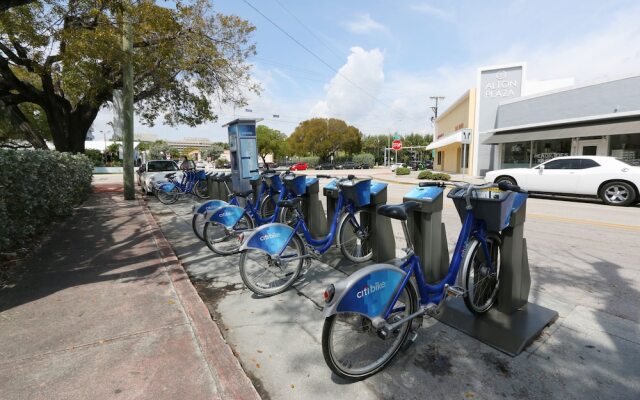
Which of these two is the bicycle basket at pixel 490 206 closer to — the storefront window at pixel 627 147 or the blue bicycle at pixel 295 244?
the blue bicycle at pixel 295 244

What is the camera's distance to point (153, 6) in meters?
10.9

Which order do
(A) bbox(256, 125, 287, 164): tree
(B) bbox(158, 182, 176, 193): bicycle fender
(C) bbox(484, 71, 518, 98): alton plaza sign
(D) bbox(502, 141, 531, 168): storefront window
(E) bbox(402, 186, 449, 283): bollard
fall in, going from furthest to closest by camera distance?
1. (A) bbox(256, 125, 287, 164): tree
2. (C) bbox(484, 71, 518, 98): alton plaza sign
3. (D) bbox(502, 141, 531, 168): storefront window
4. (B) bbox(158, 182, 176, 193): bicycle fender
5. (E) bbox(402, 186, 449, 283): bollard

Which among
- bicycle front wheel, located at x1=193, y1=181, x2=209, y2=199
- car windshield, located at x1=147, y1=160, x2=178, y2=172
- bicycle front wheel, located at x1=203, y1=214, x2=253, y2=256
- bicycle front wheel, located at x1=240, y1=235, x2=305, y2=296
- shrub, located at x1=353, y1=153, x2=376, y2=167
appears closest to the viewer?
bicycle front wheel, located at x1=240, y1=235, x2=305, y2=296

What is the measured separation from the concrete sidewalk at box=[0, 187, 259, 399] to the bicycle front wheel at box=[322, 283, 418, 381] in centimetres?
62

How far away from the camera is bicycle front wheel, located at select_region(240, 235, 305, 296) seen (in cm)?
391

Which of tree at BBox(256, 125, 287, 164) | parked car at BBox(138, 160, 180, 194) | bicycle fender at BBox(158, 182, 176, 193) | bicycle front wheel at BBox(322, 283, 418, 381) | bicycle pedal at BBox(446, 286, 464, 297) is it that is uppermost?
tree at BBox(256, 125, 287, 164)

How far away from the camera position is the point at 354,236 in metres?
4.95

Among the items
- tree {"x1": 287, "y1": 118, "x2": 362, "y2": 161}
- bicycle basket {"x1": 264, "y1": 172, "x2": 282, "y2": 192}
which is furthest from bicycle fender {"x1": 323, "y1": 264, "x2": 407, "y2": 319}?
tree {"x1": 287, "y1": 118, "x2": 362, "y2": 161}

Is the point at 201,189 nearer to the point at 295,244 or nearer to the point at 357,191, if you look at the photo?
the point at 357,191

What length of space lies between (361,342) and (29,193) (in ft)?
18.6

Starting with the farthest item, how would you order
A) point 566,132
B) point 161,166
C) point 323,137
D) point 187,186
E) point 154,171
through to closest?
1. point 323,137
2. point 566,132
3. point 161,166
4. point 154,171
5. point 187,186

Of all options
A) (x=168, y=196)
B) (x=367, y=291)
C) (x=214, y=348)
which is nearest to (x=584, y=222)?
(x=367, y=291)

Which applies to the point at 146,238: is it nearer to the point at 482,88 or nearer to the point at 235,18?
the point at 235,18

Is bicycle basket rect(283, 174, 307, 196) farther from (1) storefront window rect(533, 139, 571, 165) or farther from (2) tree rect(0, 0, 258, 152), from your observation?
(1) storefront window rect(533, 139, 571, 165)
